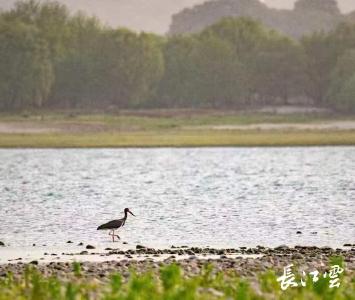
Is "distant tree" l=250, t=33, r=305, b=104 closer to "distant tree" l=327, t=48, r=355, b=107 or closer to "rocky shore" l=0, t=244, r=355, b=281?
"distant tree" l=327, t=48, r=355, b=107

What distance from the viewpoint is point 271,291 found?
47.0 ft

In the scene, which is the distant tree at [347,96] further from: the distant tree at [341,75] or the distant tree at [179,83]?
the distant tree at [179,83]

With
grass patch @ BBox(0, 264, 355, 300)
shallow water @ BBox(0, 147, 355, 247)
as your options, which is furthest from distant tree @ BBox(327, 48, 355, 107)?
grass patch @ BBox(0, 264, 355, 300)

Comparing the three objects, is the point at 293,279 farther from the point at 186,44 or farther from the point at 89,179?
the point at 186,44

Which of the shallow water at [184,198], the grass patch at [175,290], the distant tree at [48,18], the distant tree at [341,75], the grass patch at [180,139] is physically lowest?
the grass patch at [180,139]

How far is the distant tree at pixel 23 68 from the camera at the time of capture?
373 feet

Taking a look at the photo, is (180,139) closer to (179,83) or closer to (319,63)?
(179,83)

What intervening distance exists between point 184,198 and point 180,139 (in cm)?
4522

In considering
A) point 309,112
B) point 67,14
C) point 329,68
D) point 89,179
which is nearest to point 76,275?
point 89,179

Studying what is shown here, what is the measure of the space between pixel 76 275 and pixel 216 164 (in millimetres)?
44892

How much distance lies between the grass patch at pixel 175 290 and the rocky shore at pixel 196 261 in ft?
6.35

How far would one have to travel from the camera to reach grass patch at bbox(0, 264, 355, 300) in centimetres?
1308

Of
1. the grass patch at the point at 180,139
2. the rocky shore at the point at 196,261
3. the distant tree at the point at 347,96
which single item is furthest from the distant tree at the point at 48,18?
the rocky shore at the point at 196,261

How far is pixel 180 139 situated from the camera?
8281cm
